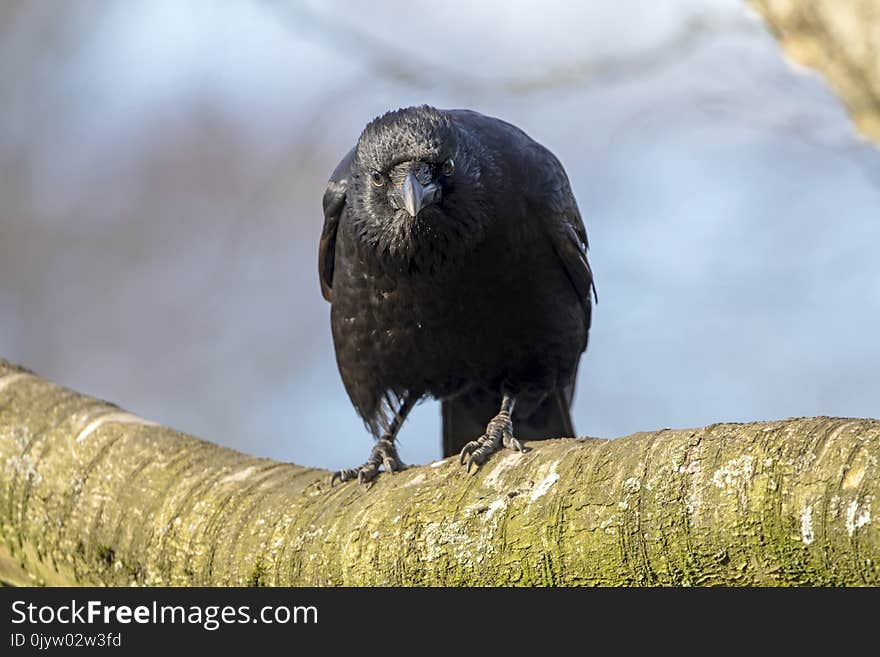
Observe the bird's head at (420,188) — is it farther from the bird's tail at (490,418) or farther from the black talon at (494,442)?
the bird's tail at (490,418)

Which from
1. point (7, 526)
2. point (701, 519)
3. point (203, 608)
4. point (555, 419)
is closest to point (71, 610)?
point (203, 608)

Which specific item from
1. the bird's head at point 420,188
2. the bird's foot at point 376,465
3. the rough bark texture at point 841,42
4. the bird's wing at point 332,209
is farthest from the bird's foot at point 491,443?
the rough bark texture at point 841,42

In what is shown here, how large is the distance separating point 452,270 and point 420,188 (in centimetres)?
37

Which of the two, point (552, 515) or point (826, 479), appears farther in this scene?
point (552, 515)

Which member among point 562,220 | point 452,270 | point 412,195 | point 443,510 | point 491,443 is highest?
point 562,220

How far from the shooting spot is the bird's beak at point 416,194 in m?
4.09

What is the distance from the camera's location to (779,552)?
84.8 inches

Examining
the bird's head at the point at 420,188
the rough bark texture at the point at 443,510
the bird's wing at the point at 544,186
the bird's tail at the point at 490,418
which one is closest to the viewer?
the rough bark texture at the point at 443,510

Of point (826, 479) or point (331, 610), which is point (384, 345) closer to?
point (331, 610)

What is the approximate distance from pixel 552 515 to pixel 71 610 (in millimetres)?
1600

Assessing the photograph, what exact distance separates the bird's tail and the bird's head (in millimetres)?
1000

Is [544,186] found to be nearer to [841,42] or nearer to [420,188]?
[420,188]

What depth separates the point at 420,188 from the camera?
417 centimetres

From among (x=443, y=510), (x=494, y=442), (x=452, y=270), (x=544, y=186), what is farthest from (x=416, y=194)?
(x=443, y=510)
